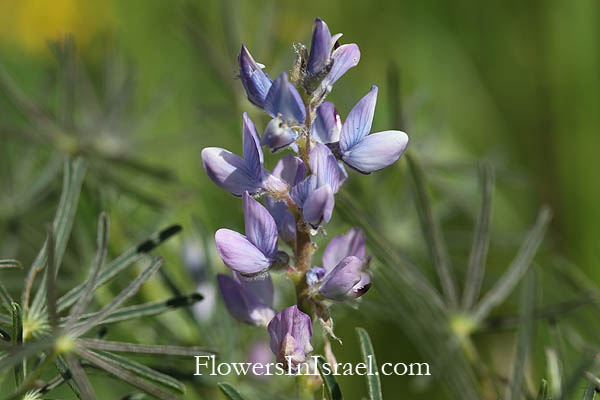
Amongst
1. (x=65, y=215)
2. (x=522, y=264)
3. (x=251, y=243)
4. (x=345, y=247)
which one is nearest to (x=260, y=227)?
(x=251, y=243)

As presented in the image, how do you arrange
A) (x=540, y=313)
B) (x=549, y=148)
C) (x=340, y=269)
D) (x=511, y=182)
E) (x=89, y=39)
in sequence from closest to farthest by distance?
(x=340, y=269), (x=540, y=313), (x=511, y=182), (x=549, y=148), (x=89, y=39)

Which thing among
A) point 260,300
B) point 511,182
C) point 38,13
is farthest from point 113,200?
point 38,13

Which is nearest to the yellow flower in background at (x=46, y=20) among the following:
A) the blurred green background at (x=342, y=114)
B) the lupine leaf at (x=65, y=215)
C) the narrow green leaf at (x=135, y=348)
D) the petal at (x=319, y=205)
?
the blurred green background at (x=342, y=114)

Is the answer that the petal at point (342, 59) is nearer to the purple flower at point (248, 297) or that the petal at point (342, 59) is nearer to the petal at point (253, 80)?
the petal at point (253, 80)

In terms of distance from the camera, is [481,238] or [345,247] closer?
[345,247]

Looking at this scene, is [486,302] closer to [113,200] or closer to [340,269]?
[340,269]

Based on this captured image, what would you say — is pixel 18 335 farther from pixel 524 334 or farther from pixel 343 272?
pixel 524 334
